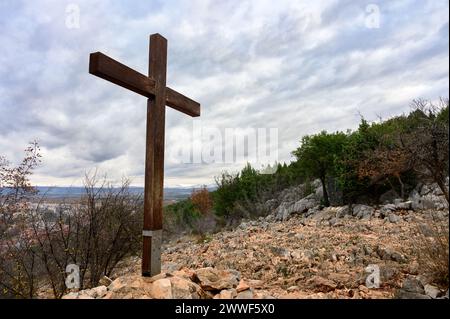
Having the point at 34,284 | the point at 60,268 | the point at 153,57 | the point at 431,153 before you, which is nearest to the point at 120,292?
the point at 153,57

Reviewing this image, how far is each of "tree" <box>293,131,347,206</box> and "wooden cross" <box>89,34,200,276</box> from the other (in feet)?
56.7

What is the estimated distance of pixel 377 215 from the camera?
13.6 m

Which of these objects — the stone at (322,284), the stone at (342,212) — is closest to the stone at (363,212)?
the stone at (342,212)

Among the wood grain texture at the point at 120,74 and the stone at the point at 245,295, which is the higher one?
the wood grain texture at the point at 120,74

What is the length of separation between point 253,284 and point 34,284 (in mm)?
4816

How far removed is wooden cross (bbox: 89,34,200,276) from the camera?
12.8ft

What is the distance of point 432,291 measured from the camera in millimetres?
3680

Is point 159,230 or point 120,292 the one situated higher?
point 159,230

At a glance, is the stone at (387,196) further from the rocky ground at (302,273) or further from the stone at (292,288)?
the stone at (292,288)

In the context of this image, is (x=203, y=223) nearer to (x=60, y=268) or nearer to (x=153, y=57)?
(x=60, y=268)

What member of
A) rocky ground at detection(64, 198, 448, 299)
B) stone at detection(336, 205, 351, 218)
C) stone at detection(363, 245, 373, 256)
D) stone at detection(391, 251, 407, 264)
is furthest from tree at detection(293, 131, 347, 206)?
stone at detection(391, 251, 407, 264)

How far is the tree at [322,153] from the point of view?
2067cm

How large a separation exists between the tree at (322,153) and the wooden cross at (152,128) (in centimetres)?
1727

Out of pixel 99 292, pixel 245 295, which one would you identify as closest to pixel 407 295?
pixel 245 295
